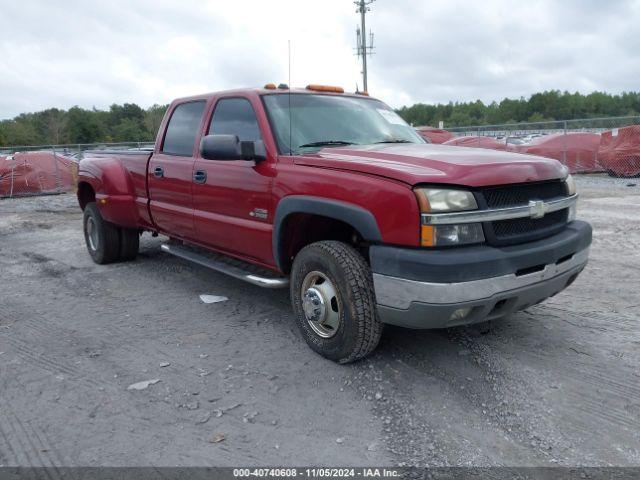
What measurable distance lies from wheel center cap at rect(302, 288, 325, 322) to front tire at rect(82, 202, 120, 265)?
146 inches

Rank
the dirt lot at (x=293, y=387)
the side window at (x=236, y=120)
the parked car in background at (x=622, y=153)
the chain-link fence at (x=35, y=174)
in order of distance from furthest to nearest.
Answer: the chain-link fence at (x=35, y=174)
the parked car in background at (x=622, y=153)
the side window at (x=236, y=120)
the dirt lot at (x=293, y=387)

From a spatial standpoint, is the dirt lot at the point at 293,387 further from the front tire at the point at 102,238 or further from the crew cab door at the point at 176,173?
the front tire at the point at 102,238

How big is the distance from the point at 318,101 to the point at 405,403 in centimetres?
261

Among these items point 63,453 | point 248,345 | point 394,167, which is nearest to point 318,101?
point 394,167

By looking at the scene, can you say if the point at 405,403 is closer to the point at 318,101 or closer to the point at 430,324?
the point at 430,324

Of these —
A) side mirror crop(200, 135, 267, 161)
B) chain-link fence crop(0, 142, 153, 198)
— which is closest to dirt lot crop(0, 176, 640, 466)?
side mirror crop(200, 135, 267, 161)

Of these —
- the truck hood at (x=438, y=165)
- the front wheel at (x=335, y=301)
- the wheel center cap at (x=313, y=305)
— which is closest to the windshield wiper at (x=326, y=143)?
the truck hood at (x=438, y=165)

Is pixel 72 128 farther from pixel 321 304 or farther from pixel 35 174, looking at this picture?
pixel 321 304

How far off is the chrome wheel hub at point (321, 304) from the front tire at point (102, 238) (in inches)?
145

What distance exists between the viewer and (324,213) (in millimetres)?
3441

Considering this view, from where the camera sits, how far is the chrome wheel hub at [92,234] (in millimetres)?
6704

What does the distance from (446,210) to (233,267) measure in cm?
231

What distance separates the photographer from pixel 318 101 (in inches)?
178

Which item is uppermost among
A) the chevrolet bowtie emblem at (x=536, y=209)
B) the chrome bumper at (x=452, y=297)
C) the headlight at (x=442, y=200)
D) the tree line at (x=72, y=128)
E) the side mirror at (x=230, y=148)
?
the tree line at (x=72, y=128)
